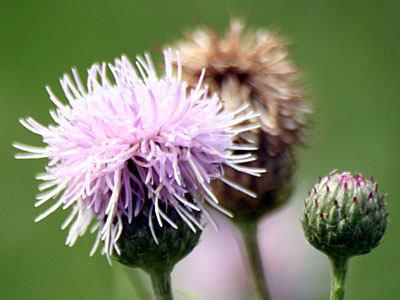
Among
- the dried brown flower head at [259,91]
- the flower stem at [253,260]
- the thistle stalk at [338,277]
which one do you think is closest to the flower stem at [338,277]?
the thistle stalk at [338,277]

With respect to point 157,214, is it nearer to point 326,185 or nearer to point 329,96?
point 326,185

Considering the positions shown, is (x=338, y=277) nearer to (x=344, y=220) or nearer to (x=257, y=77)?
(x=344, y=220)

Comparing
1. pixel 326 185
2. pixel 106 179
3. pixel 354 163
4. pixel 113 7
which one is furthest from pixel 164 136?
pixel 113 7

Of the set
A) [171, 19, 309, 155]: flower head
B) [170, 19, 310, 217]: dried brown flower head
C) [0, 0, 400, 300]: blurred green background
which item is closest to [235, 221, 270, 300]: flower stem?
[170, 19, 310, 217]: dried brown flower head

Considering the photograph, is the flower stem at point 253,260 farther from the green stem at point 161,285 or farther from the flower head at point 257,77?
the green stem at point 161,285

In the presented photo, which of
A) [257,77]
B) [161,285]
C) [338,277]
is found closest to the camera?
[161,285]

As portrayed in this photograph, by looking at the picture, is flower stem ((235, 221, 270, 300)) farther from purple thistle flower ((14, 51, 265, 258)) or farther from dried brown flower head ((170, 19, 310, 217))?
purple thistle flower ((14, 51, 265, 258))

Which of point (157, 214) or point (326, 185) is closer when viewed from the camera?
point (157, 214)

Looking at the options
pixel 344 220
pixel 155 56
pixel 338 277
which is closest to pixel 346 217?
pixel 344 220
